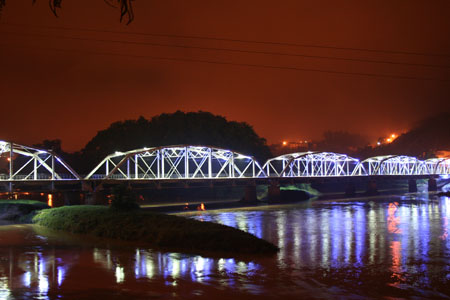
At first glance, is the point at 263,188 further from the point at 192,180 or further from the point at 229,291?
the point at 229,291

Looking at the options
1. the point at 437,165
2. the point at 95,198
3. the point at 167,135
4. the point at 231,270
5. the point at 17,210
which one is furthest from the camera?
the point at 437,165

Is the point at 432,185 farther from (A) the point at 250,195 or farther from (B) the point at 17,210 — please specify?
(B) the point at 17,210

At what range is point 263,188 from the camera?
114m

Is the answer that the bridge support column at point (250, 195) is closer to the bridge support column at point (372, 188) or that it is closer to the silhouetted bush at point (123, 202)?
the bridge support column at point (372, 188)

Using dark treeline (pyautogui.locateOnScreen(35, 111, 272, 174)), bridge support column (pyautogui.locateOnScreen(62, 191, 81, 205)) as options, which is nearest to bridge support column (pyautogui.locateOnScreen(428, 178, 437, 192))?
dark treeline (pyautogui.locateOnScreen(35, 111, 272, 174))

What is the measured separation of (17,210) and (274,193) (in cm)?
5765

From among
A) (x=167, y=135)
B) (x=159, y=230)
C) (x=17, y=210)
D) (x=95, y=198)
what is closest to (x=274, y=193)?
(x=167, y=135)

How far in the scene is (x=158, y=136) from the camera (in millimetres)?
99750

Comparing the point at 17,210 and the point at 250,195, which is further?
the point at 250,195

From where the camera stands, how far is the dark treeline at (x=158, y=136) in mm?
96137

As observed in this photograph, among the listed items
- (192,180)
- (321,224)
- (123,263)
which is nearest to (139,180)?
(192,180)

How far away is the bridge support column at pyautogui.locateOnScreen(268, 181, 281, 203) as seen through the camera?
95188 mm

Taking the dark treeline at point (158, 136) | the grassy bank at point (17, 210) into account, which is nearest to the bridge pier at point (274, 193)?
the dark treeline at point (158, 136)

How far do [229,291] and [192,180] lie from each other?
66966 mm
